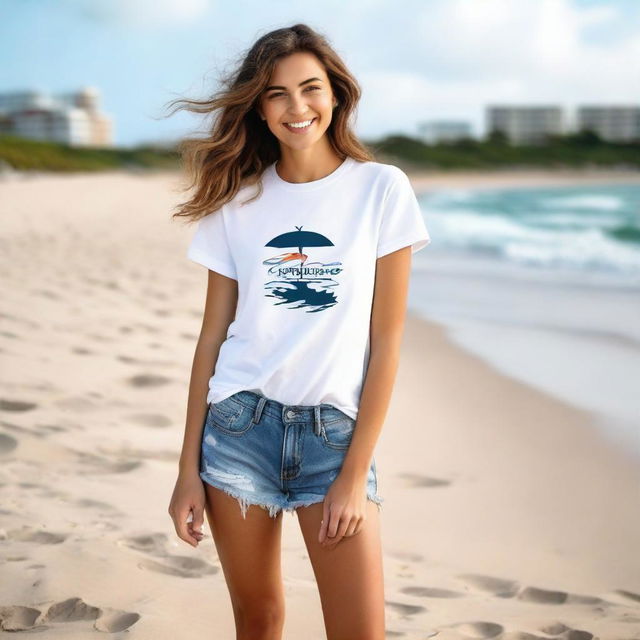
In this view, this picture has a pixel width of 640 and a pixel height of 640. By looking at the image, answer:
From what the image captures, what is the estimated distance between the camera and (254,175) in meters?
2.04

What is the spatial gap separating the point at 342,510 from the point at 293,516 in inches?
64.7

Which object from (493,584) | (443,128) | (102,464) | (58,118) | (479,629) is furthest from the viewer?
(443,128)

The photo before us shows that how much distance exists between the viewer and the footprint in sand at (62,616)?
239 centimetres

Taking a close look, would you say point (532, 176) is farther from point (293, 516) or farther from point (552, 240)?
point (293, 516)

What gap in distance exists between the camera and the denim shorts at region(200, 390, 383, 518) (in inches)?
70.5

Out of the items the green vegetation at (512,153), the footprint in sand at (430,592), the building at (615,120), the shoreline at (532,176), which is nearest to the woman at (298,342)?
the footprint in sand at (430,592)

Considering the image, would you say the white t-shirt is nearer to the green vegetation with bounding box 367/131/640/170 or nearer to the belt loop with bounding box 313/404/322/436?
the belt loop with bounding box 313/404/322/436

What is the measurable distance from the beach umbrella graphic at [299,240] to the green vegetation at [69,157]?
104ft

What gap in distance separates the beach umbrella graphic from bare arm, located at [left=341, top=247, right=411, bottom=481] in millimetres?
135

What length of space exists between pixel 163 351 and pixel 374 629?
13.0 feet

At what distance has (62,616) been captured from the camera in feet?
8.05

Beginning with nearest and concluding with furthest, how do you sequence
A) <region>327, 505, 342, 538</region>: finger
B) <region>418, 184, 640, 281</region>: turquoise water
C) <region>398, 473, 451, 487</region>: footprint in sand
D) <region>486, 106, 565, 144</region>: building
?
<region>327, 505, 342, 538</region>: finger
<region>398, 473, 451, 487</region>: footprint in sand
<region>418, 184, 640, 281</region>: turquoise water
<region>486, 106, 565, 144</region>: building

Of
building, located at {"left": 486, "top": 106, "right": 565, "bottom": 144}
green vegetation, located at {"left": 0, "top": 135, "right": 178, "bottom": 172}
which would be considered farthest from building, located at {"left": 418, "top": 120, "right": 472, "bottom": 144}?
green vegetation, located at {"left": 0, "top": 135, "right": 178, "bottom": 172}

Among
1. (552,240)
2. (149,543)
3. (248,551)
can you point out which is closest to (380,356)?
(248,551)
